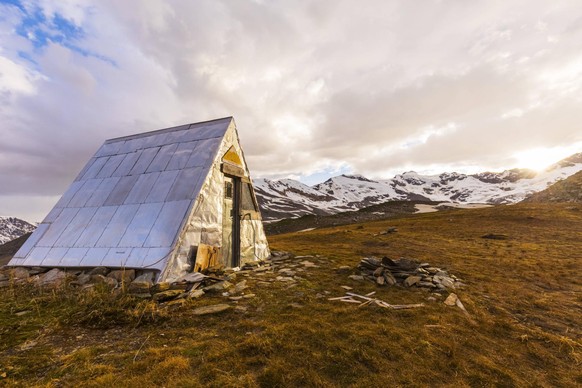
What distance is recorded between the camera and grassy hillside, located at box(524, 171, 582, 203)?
218ft

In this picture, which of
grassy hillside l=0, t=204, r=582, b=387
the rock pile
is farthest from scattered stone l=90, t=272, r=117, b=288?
the rock pile

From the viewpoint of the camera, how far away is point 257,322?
809 cm

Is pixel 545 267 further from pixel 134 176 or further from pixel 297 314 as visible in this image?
pixel 134 176

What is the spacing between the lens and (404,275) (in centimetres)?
1293

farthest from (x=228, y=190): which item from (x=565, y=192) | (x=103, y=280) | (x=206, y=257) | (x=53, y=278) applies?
(x=565, y=192)

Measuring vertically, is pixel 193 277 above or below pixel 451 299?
above

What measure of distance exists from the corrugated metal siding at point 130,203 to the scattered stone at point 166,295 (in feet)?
3.99

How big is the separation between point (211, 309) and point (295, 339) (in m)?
3.17

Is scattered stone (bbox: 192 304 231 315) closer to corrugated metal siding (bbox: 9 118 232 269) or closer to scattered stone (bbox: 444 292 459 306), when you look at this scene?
corrugated metal siding (bbox: 9 118 232 269)

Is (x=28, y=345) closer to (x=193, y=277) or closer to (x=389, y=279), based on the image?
(x=193, y=277)

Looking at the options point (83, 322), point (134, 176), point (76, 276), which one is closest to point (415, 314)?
point (83, 322)

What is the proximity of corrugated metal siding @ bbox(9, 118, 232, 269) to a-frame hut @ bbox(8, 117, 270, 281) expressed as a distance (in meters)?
0.05

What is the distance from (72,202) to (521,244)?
34.1 meters

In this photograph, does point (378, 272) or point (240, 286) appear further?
point (378, 272)
